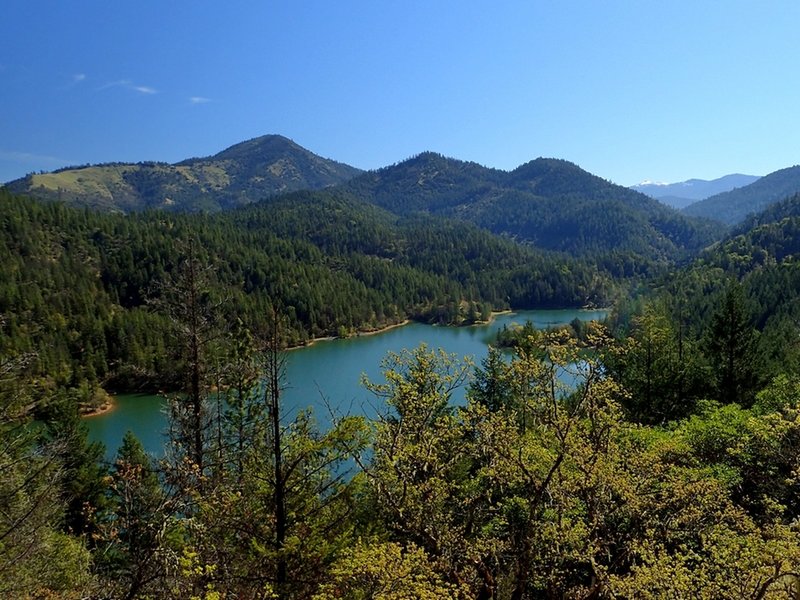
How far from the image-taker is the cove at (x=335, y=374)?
4962 centimetres

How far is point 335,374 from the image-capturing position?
2911 inches

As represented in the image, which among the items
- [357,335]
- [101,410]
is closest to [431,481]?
[101,410]

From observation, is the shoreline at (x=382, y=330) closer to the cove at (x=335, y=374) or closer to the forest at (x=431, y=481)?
the cove at (x=335, y=374)

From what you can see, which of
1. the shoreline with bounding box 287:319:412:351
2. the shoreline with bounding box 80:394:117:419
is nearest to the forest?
the shoreline with bounding box 80:394:117:419

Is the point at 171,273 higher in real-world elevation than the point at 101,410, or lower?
higher

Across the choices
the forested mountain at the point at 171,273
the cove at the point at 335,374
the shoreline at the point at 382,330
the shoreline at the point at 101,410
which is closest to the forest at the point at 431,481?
the cove at the point at 335,374

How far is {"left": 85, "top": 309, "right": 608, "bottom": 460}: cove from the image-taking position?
49.6 m

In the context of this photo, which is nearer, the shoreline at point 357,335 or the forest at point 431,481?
the forest at point 431,481

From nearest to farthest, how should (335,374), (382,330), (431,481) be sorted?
(431,481) → (335,374) → (382,330)

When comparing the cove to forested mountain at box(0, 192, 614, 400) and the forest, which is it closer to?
the forest

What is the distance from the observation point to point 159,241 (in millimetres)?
129250

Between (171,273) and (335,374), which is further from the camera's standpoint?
(335,374)

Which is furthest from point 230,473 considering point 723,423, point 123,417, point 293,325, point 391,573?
point 293,325

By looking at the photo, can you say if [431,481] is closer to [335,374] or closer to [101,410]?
[101,410]
